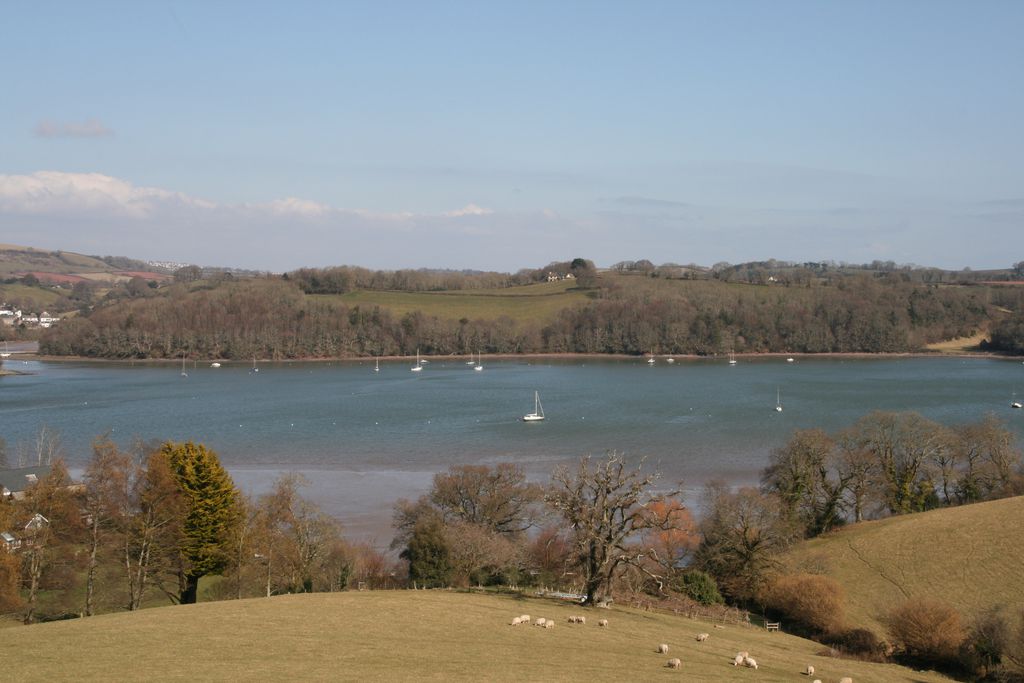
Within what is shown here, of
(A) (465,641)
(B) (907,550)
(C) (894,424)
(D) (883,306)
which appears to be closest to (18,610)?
(A) (465,641)

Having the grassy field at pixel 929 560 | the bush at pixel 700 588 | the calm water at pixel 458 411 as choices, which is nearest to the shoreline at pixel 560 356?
the calm water at pixel 458 411

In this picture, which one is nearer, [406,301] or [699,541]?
[699,541]

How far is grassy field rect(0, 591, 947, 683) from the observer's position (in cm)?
1361

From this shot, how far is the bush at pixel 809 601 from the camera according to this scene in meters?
23.6

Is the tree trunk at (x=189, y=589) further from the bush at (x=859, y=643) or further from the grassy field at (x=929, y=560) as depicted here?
the grassy field at (x=929, y=560)

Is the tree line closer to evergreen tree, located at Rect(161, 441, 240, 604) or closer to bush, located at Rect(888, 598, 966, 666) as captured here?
evergreen tree, located at Rect(161, 441, 240, 604)

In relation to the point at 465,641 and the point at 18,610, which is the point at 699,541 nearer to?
the point at 465,641

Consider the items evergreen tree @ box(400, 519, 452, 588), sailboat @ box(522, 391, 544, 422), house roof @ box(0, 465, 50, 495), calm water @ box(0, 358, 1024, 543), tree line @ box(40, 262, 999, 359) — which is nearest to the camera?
evergreen tree @ box(400, 519, 452, 588)

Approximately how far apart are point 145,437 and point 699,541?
4095cm

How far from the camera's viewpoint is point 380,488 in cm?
4212

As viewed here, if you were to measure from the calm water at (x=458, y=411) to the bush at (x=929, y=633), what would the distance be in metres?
19.6

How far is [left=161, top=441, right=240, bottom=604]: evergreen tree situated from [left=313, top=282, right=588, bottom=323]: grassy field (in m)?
111

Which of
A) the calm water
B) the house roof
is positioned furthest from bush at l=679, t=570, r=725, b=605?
the house roof

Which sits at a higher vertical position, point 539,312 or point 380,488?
point 539,312
